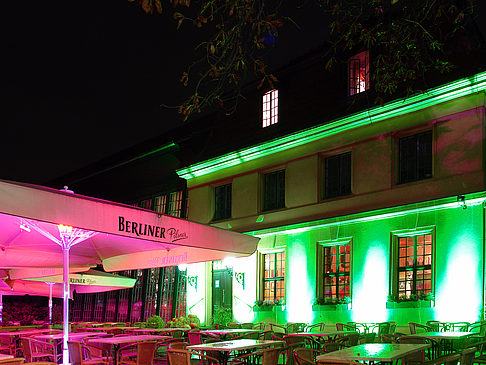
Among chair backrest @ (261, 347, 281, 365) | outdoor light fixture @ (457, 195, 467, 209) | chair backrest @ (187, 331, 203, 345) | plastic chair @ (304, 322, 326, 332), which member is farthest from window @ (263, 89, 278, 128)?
chair backrest @ (261, 347, 281, 365)

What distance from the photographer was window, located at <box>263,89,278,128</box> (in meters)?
20.5

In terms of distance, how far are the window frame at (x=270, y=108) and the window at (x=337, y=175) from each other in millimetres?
3289

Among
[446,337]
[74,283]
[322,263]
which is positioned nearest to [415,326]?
[446,337]

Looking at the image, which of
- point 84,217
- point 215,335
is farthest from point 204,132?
point 84,217

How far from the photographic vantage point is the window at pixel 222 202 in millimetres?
21641

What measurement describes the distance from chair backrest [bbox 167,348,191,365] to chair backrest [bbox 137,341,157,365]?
5.25ft

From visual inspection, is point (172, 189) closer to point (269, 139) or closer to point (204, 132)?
point (204, 132)

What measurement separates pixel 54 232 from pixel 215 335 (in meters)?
5.35

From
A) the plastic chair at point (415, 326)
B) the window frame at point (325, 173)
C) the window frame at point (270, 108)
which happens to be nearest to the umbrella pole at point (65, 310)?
the plastic chair at point (415, 326)

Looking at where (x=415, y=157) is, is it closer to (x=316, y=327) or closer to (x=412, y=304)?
(x=412, y=304)

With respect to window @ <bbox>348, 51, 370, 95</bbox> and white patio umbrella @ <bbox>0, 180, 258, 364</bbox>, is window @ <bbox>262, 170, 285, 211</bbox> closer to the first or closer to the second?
window @ <bbox>348, 51, 370, 95</bbox>

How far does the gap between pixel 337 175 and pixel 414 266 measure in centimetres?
393

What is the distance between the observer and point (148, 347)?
9953 millimetres

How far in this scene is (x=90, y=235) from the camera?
9086mm
